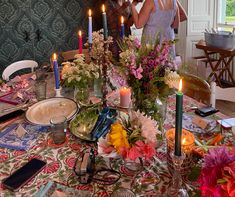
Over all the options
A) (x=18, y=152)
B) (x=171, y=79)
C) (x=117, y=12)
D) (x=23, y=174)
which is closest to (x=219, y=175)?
(x=171, y=79)

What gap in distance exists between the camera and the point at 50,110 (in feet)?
4.46

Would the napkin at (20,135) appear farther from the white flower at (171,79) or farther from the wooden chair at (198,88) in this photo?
the wooden chair at (198,88)

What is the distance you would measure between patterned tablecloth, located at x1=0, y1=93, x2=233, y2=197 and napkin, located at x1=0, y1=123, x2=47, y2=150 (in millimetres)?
25

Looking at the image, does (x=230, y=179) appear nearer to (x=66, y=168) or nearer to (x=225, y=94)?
(x=66, y=168)

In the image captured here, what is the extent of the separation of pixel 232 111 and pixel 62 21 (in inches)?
99.1

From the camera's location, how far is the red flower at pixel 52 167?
0.95 metres

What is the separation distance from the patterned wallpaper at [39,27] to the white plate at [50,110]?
2.14 m

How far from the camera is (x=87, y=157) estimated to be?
96cm

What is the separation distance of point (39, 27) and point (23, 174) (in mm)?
2800

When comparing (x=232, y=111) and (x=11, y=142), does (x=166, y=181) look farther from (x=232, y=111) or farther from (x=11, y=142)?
(x=232, y=111)

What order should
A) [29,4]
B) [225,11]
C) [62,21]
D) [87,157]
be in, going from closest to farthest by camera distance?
[87,157] < [29,4] < [62,21] < [225,11]

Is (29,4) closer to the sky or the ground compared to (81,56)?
closer to the sky

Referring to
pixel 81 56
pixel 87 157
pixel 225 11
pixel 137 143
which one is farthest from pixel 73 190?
pixel 225 11

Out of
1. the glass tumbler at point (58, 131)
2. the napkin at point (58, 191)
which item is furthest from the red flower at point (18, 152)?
the napkin at point (58, 191)
